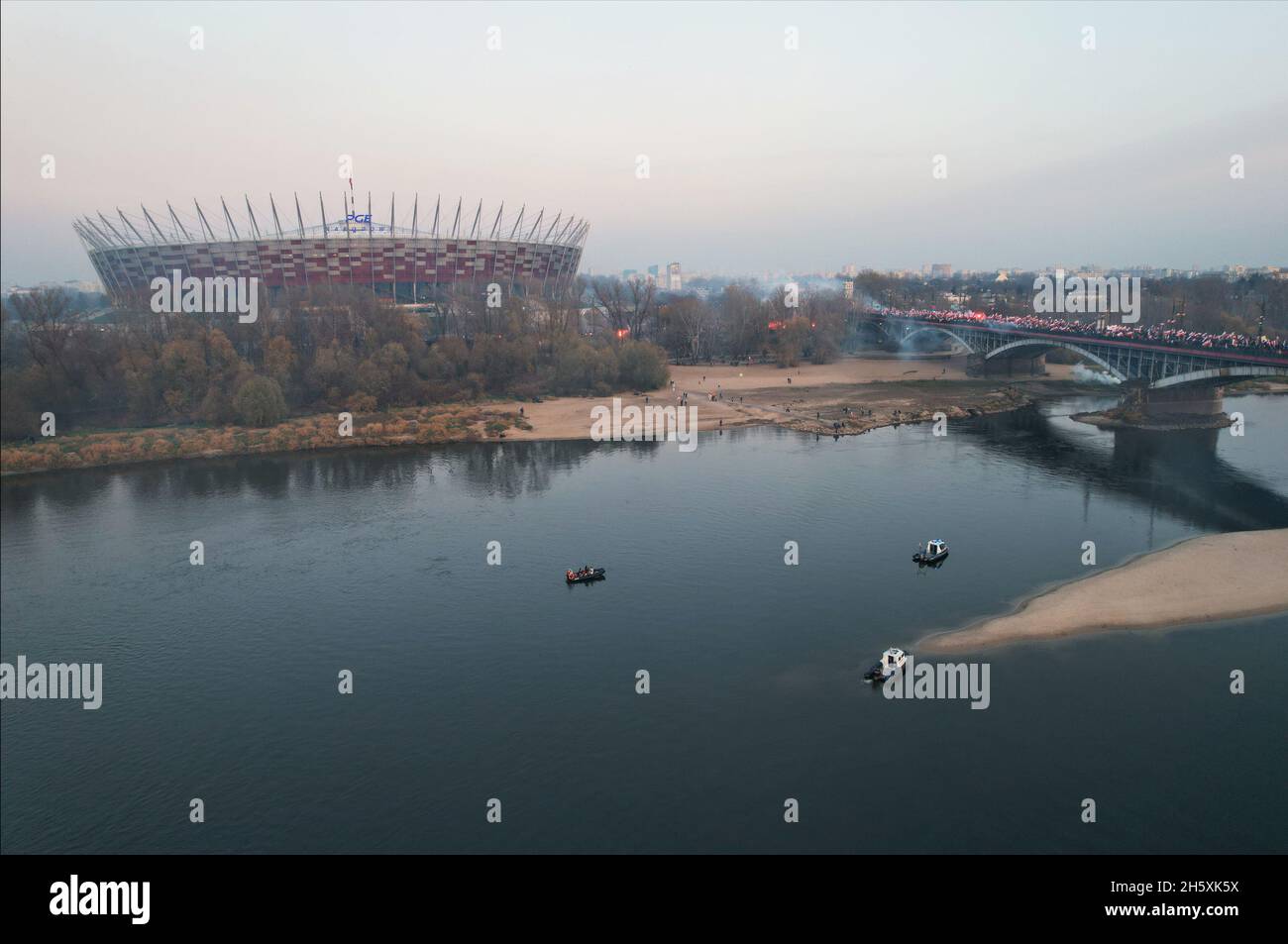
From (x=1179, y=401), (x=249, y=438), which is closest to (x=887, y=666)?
(x=249, y=438)

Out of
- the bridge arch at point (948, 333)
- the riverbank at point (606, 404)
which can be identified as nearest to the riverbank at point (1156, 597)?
the riverbank at point (606, 404)

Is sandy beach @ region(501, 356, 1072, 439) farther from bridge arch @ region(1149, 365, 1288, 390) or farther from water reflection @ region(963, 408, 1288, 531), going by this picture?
bridge arch @ region(1149, 365, 1288, 390)

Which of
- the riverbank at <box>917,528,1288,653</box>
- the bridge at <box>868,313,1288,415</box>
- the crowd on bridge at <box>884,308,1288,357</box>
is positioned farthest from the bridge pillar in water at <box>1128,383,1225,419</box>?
the riverbank at <box>917,528,1288,653</box>

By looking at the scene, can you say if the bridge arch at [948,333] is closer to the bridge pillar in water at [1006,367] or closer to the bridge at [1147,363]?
the bridge at [1147,363]

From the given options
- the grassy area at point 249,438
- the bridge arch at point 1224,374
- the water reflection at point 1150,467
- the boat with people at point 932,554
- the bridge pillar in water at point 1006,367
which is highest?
the bridge pillar in water at point 1006,367

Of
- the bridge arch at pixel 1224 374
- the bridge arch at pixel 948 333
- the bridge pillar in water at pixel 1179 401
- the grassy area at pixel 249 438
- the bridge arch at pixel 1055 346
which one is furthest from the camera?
the bridge arch at pixel 948 333
